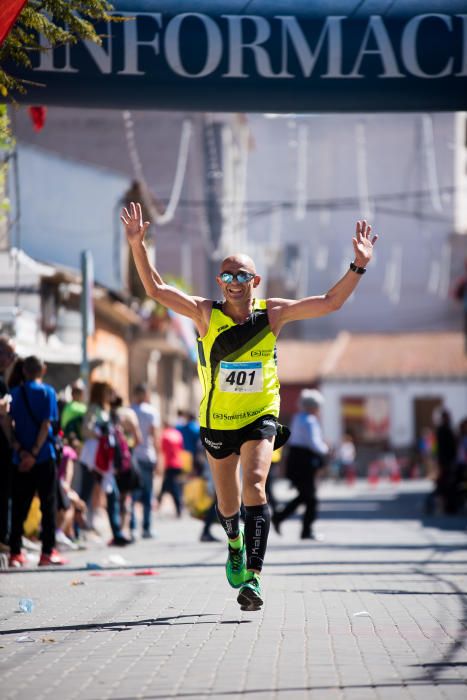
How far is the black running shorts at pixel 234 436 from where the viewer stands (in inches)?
323

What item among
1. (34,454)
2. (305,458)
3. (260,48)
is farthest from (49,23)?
(305,458)

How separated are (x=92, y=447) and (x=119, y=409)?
0.96 m

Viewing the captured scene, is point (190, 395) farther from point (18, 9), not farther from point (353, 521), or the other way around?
point (18, 9)

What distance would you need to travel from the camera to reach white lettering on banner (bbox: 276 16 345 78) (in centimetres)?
1163

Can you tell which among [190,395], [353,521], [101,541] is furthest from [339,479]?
[101,541]

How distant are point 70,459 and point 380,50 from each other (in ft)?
17.8

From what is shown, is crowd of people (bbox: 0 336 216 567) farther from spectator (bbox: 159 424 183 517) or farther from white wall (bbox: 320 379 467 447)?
white wall (bbox: 320 379 467 447)

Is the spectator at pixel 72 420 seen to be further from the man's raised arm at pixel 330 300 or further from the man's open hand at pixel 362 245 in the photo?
the man's open hand at pixel 362 245

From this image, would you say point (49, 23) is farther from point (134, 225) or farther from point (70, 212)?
point (70, 212)

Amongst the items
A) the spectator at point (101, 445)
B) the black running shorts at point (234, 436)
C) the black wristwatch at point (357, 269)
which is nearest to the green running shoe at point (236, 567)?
the black running shorts at point (234, 436)

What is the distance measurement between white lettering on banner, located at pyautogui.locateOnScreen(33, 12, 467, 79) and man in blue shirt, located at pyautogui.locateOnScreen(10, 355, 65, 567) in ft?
8.17

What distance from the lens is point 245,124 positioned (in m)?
49.6

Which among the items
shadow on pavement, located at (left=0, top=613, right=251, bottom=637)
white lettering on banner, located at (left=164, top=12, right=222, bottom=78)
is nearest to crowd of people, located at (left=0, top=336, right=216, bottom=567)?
white lettering on banner, located at (left=164, top=12, right=222, bottom=78)

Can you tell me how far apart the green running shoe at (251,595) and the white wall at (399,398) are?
5699cm
